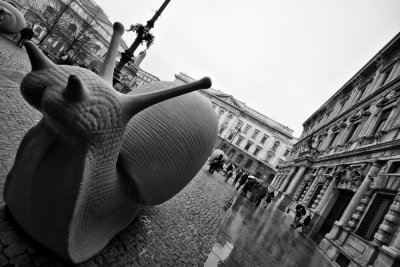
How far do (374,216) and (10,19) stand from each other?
21788 millimetres

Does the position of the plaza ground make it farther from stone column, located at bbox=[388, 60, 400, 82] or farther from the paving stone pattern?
stone column, located at bbox=[388, 60, 400, 82]

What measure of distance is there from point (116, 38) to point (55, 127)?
3.19 feet

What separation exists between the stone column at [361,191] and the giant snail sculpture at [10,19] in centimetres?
1997

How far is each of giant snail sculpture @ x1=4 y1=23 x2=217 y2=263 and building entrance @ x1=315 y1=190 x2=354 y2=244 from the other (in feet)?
49.0

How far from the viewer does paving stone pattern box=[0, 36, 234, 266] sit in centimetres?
226

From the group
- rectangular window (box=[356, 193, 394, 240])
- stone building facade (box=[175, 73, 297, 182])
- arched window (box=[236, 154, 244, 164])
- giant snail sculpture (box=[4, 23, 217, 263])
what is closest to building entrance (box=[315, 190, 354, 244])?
rectangular window (box=[356, 193, 394, 240])

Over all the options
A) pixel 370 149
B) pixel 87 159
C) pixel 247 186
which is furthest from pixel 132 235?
pixel 247 186

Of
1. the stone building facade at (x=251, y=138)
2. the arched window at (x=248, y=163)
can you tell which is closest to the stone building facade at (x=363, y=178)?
the stone building facade at (x=251, y=138)

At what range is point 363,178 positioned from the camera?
1325 centimetres

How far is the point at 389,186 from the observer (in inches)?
426

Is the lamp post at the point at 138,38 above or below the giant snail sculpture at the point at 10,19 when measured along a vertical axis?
above

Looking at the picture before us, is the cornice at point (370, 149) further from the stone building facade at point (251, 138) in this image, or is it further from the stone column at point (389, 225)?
the stone building facade at point (251, 138)

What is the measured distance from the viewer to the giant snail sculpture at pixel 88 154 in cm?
174

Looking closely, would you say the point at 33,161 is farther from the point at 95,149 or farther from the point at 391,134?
the point at 391,134
